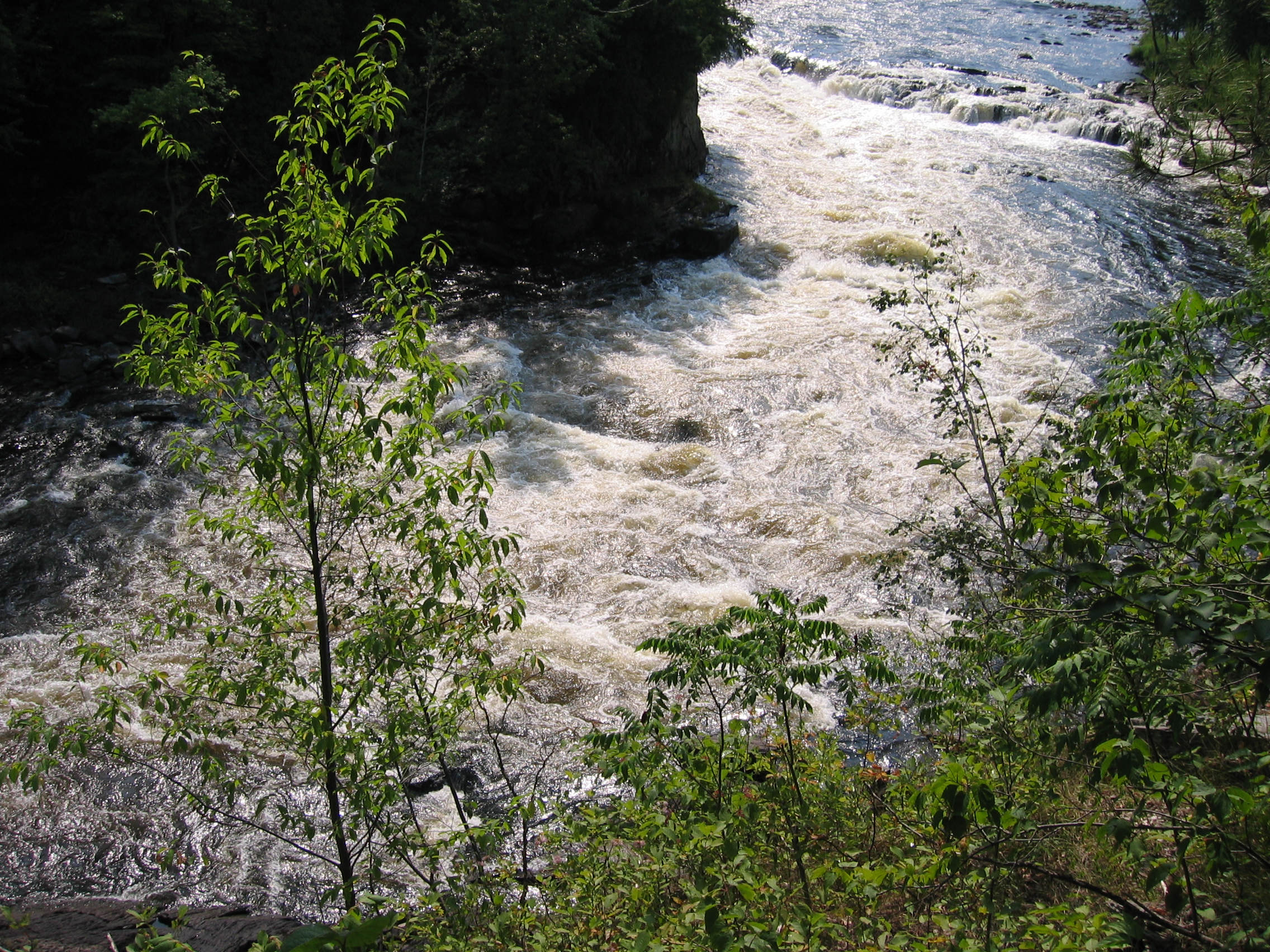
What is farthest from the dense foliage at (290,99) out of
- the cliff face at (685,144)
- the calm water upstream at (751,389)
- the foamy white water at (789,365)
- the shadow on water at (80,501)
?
the shadow on water at (80,501)

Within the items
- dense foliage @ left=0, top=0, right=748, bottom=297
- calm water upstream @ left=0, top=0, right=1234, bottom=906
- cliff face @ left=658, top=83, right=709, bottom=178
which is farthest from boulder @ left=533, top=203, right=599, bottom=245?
cliff face @ left=658, top=83, right=709, bottom=178

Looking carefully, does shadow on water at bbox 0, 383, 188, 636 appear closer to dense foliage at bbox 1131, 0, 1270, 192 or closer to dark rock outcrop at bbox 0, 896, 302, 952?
dark rock outcrop at bbox 0, 896, 302, 952

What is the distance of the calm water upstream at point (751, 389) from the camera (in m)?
6.63

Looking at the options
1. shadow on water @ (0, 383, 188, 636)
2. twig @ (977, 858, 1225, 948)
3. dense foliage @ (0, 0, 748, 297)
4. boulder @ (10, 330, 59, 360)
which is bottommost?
shadow on water @ (0, 383, 188, 636)

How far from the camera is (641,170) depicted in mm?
17516

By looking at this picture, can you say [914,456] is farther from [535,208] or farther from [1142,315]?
[535,208]

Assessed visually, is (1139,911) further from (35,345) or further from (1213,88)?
(35,345)

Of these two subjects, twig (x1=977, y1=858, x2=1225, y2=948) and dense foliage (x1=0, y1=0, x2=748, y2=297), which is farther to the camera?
dense foliage (x1=0, y1=0, x2=748, y2=297)

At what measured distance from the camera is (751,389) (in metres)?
11.5

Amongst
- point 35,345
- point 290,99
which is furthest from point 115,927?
point 290,99

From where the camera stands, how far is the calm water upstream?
6.63 m

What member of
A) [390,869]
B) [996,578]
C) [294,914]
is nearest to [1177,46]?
[996,578]

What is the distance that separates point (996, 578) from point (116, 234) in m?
14.0

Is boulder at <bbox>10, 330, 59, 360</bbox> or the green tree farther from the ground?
the green tree
